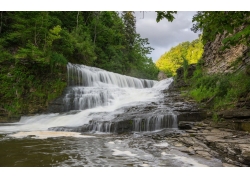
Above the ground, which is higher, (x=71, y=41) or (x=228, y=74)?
(x=71, y=41)

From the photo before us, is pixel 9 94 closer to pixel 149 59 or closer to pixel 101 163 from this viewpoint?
pixel 101 163

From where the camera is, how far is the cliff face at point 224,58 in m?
6.72

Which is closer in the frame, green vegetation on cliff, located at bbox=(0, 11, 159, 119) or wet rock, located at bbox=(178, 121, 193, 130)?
wet rock, located at bbox=(178, 121, 193, 130)

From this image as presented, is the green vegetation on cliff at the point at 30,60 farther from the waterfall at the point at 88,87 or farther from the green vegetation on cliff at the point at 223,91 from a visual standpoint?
the green vegetation on cliff at the point at 223,91

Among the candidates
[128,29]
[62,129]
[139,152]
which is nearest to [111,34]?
[128,29]

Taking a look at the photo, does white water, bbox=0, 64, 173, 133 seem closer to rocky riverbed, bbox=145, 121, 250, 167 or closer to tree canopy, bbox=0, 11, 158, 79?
tree canopy, bbox=0, 11, 158, 79

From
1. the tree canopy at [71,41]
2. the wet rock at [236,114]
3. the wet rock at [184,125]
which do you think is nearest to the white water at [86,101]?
the tree canopy at [71,41]

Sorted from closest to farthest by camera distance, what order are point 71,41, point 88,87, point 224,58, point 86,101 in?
1. point 224,58
2. point 86,101
3. point 88,87
4. point 71,41

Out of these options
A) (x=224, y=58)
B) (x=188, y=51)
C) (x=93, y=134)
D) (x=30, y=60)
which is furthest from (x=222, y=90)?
(x=188, y=51)

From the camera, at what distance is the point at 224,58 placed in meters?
8.70

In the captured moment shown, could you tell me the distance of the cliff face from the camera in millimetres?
6724

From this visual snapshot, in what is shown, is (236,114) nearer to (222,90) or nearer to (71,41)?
(222,90)

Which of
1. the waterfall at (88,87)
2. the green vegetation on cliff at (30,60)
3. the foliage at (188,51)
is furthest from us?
the foliage at (188,51)

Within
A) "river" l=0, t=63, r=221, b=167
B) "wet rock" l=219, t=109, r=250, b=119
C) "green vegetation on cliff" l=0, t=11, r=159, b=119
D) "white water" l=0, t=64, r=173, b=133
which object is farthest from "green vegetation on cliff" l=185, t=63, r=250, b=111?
"green vegetation on cliff" l=0, t=11, r=159, b=119
